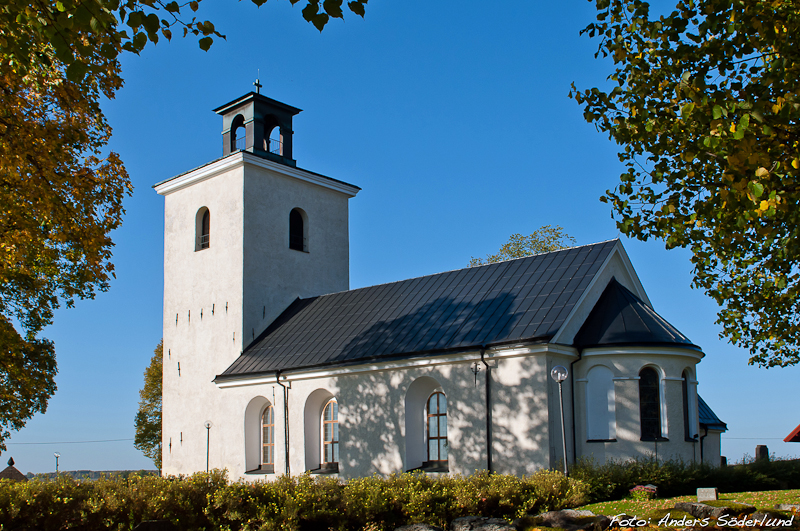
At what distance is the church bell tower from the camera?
23906 mm

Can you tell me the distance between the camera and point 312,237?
Result: 1030 inches

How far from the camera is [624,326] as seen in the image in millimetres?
16516

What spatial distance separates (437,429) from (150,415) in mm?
26138

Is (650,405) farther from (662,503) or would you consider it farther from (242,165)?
(242,165)

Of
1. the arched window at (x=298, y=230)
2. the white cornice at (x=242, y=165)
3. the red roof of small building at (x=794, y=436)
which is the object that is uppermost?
the white cornice at (x=242, y=165)

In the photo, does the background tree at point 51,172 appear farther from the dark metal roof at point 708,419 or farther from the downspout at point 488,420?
the dark metal roof at point 708,419

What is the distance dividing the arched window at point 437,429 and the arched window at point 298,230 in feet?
31.8

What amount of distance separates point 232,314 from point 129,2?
16768 mm

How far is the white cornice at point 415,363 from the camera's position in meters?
15.9

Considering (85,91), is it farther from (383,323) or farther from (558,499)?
(558,499)

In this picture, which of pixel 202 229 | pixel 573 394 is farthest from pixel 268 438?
pixel 573 394

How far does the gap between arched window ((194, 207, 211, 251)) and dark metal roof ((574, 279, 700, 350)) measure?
1440cm

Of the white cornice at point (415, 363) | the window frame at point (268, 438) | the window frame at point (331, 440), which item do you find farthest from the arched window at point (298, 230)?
the window frame at point (331, 440)

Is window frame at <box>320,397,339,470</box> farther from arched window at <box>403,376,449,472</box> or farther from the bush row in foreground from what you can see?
the bush row in foreground
